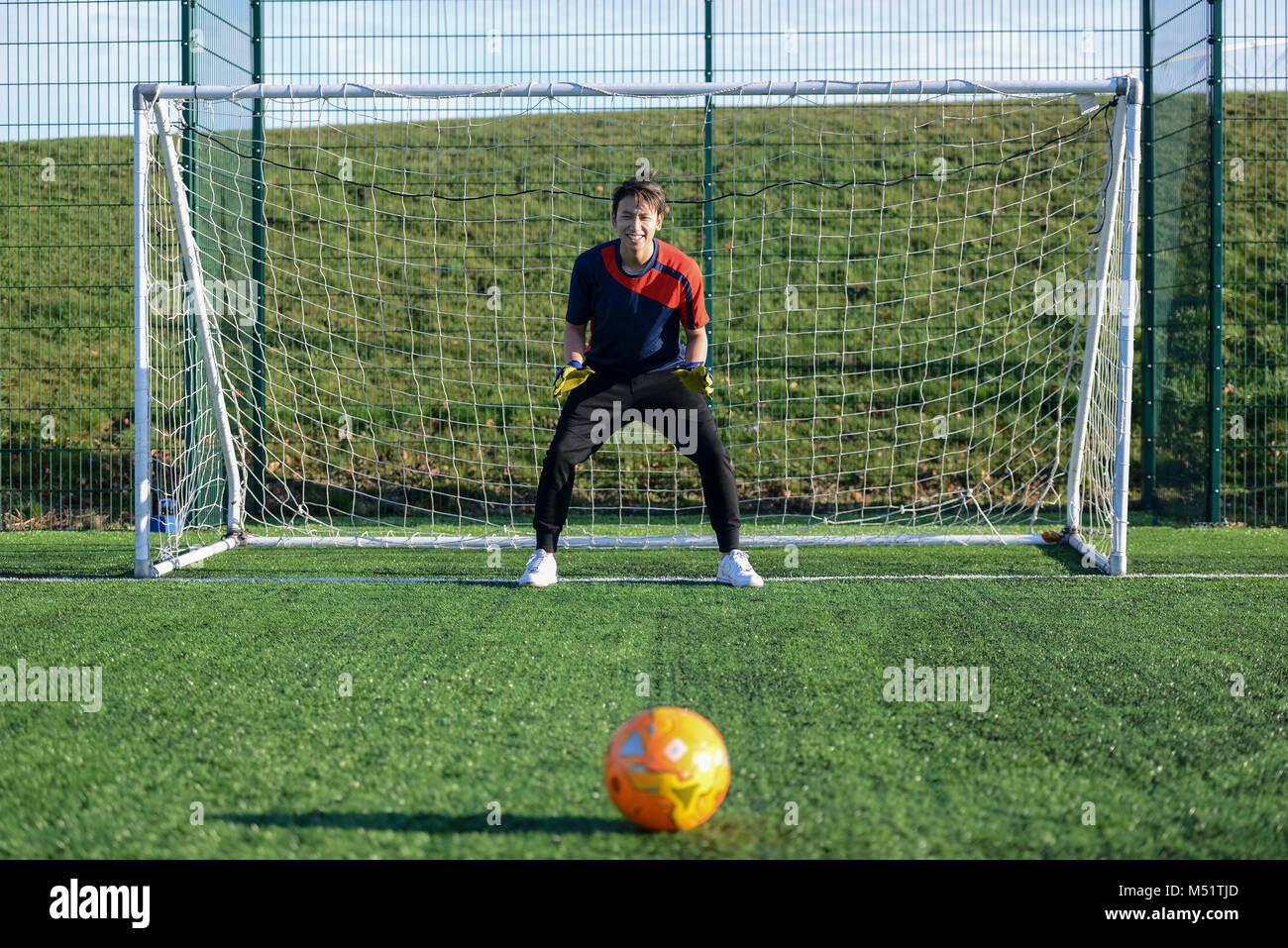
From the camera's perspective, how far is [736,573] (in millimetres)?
5547

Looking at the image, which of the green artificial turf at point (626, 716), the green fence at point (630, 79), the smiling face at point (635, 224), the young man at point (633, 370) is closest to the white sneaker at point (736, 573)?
the young man at point (633, 370)

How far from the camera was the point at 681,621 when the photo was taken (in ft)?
15.4

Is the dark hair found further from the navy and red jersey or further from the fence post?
the fence post

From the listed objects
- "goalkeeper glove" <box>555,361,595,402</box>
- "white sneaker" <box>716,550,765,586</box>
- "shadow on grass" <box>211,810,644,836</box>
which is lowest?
"shadow on grass" <box>211,810,644,836</box>

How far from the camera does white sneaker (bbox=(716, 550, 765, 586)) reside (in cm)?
553

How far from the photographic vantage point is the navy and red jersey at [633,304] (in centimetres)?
539

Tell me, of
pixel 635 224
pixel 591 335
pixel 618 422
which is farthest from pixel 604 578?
pixel 635 224

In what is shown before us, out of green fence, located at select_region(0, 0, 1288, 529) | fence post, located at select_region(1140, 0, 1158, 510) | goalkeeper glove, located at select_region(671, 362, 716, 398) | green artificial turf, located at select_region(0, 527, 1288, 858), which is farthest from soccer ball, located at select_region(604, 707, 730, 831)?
fence post, located at select_region(1140, 0, 1158, 510)

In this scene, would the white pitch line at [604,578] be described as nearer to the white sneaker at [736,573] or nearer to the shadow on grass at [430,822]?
the white sneaker at [736,573]

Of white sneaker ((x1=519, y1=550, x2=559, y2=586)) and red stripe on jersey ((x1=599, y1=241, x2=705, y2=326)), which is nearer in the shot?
red stripe on jersey ((x1=599, y1=241, x2=705, y2=326))

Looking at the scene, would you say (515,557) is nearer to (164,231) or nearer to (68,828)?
(164,231)

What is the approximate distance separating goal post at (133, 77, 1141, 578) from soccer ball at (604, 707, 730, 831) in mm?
3137

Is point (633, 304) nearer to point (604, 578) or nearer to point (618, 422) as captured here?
point (618, 422)
